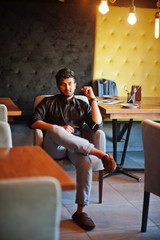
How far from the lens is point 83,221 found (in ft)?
8.59

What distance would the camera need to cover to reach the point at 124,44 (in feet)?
17.3

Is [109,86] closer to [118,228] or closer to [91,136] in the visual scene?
[91,136]

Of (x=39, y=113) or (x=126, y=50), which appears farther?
(x=126, y=50)

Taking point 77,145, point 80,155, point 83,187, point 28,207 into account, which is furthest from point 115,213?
point 28,207

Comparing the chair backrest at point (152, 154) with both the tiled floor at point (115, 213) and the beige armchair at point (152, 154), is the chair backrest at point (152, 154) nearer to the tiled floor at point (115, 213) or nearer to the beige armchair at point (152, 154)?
the beige armchair at point (152, 154)

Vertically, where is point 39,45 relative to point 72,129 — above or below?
above

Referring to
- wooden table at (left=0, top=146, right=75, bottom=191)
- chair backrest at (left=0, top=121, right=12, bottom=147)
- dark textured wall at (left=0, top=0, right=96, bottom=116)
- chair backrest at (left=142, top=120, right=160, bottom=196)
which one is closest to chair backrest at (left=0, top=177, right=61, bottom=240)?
wooden table at (left=0, top=146, right=75, bottom=191)

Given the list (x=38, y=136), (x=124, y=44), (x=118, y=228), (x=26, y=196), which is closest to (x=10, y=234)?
(x=26, y=196)

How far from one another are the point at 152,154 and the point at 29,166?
3.41 feet

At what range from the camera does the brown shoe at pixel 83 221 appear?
8.46ft

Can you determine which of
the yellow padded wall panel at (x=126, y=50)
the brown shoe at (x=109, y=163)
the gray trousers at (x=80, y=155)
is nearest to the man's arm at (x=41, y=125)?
the gray trousers at (x=80, y=155)

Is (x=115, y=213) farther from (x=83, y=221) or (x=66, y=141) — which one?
(x=66, y=141)

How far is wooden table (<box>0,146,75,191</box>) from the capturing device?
1.45 metres

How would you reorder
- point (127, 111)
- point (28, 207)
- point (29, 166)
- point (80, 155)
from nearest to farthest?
point (28, 207) → point (29, 166) → point (80, 155) → point (127, 111)
